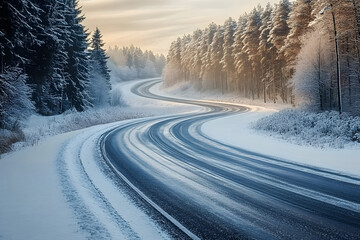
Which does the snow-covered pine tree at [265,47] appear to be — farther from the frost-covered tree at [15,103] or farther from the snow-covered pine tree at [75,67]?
the frost-covered tree at [15,103]

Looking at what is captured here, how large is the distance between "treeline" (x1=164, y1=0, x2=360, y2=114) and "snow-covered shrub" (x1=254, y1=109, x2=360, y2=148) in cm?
850

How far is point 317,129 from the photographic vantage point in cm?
1463

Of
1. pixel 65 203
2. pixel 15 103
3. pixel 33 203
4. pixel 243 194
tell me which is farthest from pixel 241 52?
pixel 33 203

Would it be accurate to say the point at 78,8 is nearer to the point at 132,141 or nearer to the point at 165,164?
the point at 132,141

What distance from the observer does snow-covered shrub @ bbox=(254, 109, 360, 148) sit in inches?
500

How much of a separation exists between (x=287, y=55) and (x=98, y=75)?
29227 mm

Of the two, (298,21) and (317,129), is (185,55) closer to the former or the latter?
(298,21)

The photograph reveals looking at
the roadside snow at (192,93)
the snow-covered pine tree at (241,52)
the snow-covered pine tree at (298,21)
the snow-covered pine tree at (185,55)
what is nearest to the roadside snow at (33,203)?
the snow-covered pine tree at (298,21)

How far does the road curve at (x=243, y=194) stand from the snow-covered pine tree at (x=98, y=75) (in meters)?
34.6

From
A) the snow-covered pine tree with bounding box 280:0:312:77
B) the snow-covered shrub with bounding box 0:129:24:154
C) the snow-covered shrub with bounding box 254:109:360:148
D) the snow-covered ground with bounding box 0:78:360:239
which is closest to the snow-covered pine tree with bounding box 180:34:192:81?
the snow-covered pine tree with bounding box 280:0:312:77

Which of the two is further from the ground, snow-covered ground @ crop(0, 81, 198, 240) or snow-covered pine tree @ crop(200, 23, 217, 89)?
snow-covered pine tree @ crop(200, 23, 217, 89)

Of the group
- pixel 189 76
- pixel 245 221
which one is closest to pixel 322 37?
pixel 245 221

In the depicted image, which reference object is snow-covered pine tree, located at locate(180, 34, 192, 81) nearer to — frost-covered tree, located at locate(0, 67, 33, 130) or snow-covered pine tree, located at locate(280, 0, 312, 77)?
snow-covered pine tree, located at locate(280, 0, 312, 77)

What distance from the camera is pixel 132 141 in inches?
572
